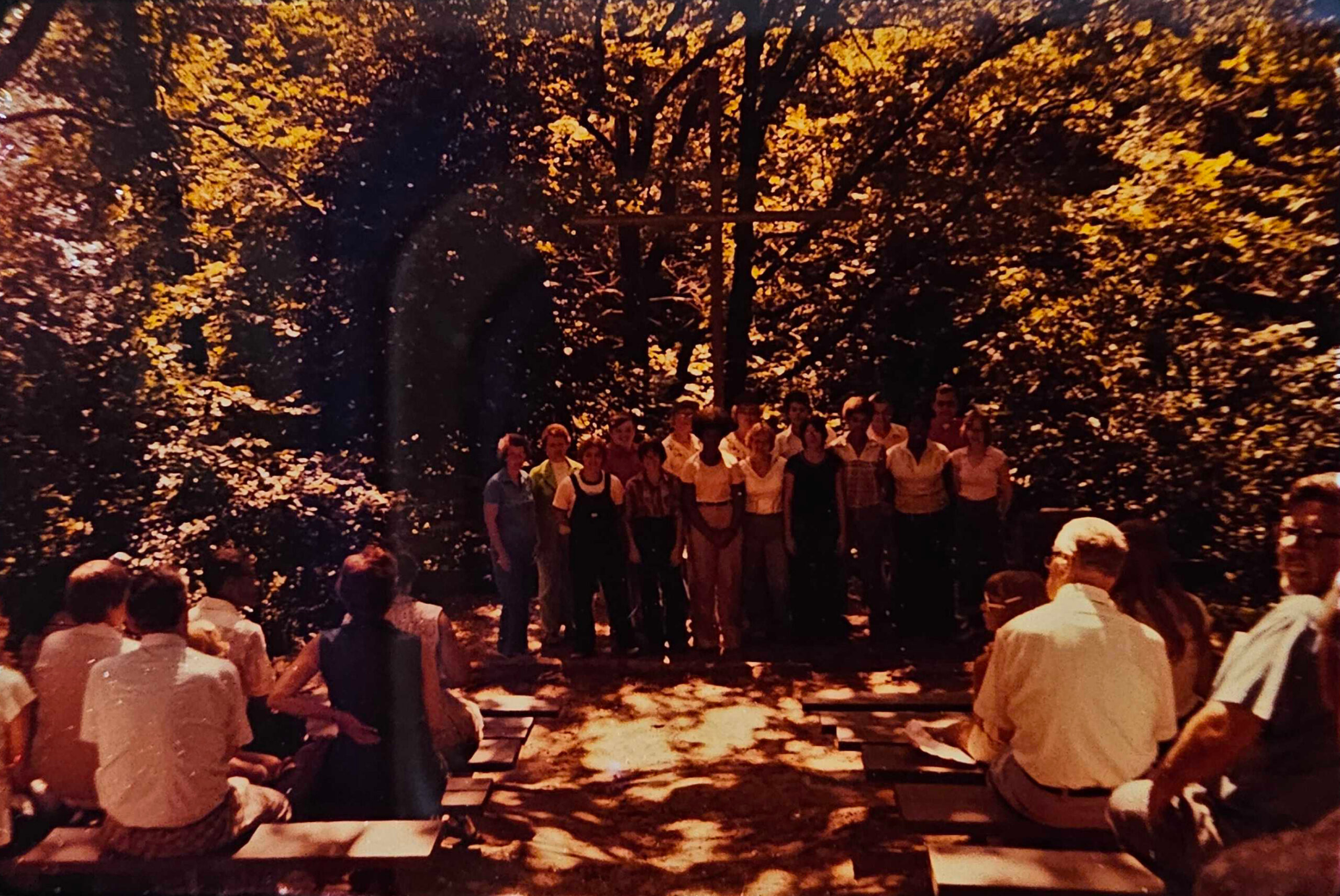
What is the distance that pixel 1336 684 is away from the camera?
226 cm

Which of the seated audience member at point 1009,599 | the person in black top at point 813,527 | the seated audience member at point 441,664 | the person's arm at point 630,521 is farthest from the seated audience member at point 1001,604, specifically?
the person's arm at point 630,521

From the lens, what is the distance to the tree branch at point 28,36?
4156mm

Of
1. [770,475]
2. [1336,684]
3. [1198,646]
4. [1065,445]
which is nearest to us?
[1336,684]

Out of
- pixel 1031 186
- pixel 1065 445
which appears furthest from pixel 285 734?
pixel 1031 186

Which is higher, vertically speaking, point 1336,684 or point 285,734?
point 1336,684

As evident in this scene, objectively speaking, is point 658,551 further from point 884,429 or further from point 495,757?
point 495,757

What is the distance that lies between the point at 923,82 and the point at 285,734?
4322 millimetres

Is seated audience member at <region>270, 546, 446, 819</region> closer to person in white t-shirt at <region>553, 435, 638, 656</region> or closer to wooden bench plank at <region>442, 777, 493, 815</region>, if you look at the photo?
wooden bench plank at <region>442, 777, 493, 815</region>

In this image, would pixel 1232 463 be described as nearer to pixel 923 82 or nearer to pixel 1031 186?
pixel 1031 186

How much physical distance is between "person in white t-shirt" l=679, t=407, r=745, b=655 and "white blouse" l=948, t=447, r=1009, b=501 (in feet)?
3.62

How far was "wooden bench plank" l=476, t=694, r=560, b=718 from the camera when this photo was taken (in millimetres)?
4113

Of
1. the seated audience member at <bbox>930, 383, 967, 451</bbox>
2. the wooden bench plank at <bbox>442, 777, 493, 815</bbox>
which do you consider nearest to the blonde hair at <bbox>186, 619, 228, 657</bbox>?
the wooden bench plank at <bbox>442, 777, 493, 815</bbox>

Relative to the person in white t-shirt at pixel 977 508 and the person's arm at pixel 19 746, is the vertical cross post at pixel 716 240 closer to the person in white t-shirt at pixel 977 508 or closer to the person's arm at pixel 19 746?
the person in white t-shirt at pixel 977 508

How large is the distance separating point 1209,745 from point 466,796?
86.1 inches
